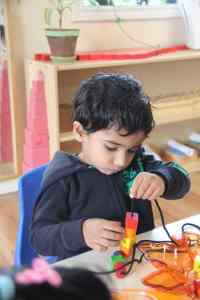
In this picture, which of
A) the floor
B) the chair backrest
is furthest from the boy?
the floor

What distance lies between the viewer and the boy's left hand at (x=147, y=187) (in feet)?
2.99

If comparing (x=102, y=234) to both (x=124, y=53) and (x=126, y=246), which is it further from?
(x=124, y=53)

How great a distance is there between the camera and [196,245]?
93cm

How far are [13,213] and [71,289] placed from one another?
2.07 m

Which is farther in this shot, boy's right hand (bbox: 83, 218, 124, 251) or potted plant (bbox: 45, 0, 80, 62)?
potted plant (bbox: 45, 0, 80, 62)

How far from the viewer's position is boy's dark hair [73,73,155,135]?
920mm

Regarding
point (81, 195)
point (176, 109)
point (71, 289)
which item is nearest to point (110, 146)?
point (81, 195)

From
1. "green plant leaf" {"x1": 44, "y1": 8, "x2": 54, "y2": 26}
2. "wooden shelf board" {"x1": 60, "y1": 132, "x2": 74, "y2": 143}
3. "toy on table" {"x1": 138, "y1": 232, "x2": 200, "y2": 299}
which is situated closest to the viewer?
"toy on table" {"x1": 138, "y1": 232, "x2": 200, "y2": 299}

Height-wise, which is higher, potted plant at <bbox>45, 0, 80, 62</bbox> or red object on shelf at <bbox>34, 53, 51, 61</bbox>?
potted plant at <bbox>45, 0, 80, 62</bbox>

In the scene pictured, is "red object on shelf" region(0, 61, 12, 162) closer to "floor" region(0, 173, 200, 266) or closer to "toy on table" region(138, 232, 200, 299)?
"floor" region(0, 173, 200, 266)

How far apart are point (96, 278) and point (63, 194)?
0.63 meters

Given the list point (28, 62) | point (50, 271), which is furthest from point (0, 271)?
point (28, 62)

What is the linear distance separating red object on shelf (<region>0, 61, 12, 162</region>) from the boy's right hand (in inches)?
68.6

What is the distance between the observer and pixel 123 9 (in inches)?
104
